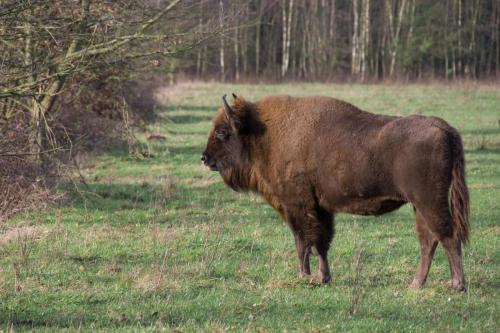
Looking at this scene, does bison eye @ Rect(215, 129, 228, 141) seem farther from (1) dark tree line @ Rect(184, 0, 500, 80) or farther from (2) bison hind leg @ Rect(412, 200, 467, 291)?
(1) dark tree line @ Rect(184, 0, 500, 80)

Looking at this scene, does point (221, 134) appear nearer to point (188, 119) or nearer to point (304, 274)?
point (304, 274)

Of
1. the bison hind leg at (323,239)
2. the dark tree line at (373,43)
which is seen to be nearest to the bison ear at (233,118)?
the bison hind leg at (323,239)

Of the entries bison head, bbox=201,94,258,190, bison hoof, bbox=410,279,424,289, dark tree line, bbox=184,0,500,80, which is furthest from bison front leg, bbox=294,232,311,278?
dark tree line, bbox=184,0,500,80

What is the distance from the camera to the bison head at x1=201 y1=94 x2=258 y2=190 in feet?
35.3

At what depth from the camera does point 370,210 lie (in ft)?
31.6

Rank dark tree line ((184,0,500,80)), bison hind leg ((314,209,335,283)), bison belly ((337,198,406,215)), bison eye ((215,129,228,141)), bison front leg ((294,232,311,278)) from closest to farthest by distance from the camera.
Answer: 1. bison belly ((337,198,406,215))
2. bison hind leg ((314,209,335,283))
3. bison front leg ((294,232,311,278))
4. bison eye ((215,129,228,141))
5. dark tree line ((184,0,500,80))

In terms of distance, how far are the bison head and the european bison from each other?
0.01 meters

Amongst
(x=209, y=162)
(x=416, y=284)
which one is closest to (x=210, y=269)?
(x=209, y=162)

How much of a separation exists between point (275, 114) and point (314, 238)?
5.20ft

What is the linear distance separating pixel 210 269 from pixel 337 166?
1.76m

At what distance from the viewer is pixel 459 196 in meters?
9.02

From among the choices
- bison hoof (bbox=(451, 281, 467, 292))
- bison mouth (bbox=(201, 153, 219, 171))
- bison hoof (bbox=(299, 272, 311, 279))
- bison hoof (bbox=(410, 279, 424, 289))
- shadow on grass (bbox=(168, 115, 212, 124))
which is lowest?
shadow on grass (bbox=(168, 115, 212, 124))

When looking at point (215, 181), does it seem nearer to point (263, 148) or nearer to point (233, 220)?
point (233, 220)

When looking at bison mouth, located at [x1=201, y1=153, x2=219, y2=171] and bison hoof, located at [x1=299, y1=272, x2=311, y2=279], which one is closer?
bison hoof, located at [x1=299, y1=272, x2=311, y2=279]
